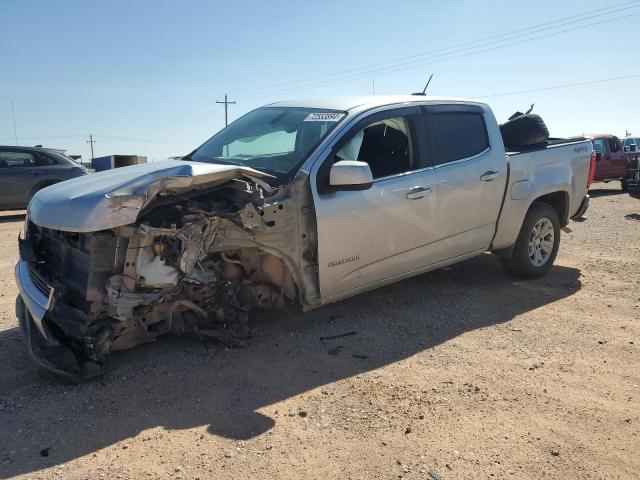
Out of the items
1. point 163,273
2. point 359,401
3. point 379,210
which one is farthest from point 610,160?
point 163,273

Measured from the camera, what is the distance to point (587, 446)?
3064 millimetres

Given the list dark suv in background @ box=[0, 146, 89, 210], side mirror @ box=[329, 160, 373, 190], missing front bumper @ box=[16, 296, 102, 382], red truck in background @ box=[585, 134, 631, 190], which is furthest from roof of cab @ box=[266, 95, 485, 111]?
red truck in background @ box=[585, 134, 631, 190]

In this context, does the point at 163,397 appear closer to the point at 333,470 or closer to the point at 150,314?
the point at 150,314

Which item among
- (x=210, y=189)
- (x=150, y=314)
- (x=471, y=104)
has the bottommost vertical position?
(x=150, y=314)

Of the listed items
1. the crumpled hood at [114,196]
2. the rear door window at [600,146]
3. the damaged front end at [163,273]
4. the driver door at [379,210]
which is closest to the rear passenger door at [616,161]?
the rear door window at [600,146]

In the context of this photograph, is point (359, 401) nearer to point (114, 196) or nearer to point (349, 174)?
point (349, 174)

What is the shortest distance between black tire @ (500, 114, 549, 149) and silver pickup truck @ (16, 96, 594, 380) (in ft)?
0.70

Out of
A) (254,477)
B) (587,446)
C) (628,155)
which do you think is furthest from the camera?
(628,155)

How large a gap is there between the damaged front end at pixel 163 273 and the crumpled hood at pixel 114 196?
11cm

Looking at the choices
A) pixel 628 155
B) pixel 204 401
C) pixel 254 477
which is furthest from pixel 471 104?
pixel 628 155

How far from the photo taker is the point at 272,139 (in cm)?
478

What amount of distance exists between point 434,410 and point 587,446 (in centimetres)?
86

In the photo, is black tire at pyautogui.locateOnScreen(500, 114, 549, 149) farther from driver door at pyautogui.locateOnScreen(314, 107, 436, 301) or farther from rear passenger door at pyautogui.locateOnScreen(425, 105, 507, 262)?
driver door at pyautogui.locateOnScreen(314, 107, 436, 301)

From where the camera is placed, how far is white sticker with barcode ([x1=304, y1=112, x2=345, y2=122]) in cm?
457
